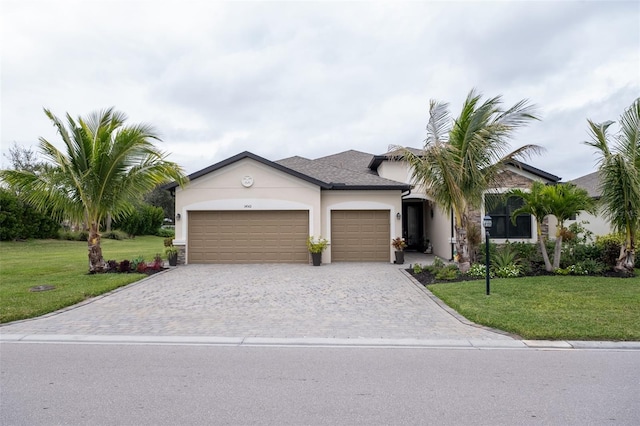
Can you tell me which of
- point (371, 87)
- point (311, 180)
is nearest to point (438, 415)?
point (311, 180)

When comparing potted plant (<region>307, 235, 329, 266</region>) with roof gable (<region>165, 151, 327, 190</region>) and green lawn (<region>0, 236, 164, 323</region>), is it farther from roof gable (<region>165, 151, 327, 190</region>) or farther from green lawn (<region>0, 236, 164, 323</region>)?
green lawn (<region>0, 236, 164, 323</region>)

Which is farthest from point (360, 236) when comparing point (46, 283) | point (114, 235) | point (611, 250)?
point (114, 235)

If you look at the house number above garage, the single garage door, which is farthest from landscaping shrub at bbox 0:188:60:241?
the single garage door

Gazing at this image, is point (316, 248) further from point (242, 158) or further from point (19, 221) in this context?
point (19, 221)

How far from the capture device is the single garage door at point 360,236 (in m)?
16.6

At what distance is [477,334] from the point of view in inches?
256

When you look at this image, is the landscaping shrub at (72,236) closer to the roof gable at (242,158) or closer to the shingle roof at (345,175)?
the shingle roof at (345,175)

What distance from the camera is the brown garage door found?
16062 mm

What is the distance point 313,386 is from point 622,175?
447 inches

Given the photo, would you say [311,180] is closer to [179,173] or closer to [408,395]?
[179,173]

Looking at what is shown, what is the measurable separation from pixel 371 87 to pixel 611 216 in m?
10.3

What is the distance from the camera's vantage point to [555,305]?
8.01m

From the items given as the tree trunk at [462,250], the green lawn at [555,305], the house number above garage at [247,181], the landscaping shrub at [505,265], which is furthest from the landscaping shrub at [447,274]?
the house number above garage at [247,181]

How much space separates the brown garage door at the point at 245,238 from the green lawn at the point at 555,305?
690cm
